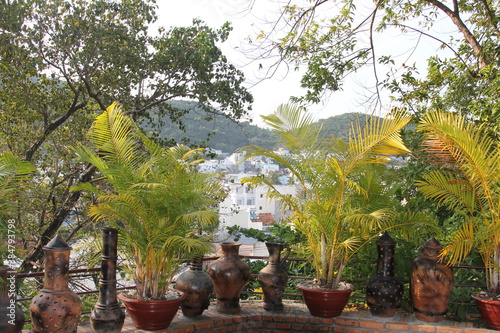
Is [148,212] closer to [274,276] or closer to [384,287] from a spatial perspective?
[274,276]

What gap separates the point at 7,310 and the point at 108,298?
0.73 metres

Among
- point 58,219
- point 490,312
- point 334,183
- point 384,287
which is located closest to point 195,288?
point 334,183

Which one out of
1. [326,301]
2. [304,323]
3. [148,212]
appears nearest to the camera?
[148,212]

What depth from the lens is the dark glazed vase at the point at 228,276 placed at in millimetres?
4285

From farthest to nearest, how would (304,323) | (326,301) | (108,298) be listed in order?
(304,323), (326,301), (108,298)

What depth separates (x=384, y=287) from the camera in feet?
14.2

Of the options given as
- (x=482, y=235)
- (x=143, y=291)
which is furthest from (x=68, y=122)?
(x=482, y=235)

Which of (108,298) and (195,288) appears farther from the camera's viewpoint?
(195,288)

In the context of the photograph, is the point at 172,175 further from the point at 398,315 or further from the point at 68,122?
the point at 68,122

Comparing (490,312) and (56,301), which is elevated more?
(56,301)

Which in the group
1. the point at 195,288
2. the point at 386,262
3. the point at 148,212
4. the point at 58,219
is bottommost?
the point at 195,288

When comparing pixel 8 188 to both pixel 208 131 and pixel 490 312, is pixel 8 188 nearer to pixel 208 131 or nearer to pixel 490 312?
pixel 490 312

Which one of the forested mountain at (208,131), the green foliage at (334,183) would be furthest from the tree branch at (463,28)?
the green foliage at (334,183)

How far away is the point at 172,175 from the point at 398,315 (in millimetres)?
2646
